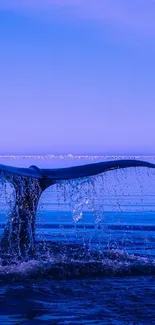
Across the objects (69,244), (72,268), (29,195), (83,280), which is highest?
(29,195)

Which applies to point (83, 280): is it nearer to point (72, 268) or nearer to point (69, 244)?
point (72, 268)

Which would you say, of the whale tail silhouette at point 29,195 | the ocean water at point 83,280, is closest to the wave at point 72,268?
the ocean water at point 83,280

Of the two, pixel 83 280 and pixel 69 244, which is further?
pixel 69 244

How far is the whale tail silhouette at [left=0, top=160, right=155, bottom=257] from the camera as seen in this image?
27.4 ft

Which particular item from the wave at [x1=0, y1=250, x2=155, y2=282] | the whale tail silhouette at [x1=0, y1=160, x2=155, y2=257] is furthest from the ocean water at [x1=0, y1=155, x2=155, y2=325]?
the whale tail silhouette at [x1=0, y1=160, x2=155, y2=257]

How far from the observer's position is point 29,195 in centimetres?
919

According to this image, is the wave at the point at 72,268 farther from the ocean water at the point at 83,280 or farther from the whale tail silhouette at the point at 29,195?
the whale tail silhouette at the point at 29,195

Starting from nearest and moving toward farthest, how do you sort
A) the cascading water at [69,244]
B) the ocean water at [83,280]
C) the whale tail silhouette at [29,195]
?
the ocean water at [83,280] → the whale tail silhouette at [29,195] → the cascading water at [69,244]

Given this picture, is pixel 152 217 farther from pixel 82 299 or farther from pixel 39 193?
pixel 82 299

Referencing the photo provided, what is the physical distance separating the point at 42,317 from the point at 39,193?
113 inches

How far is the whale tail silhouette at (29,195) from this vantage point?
329 inches

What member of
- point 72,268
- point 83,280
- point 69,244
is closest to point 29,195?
point 72,268

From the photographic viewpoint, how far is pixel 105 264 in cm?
920

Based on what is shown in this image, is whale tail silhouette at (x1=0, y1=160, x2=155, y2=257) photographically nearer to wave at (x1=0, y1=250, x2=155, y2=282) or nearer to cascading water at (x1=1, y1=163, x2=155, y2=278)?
cascading water at (x1=1, y1=163, x2=155, y2=278)
